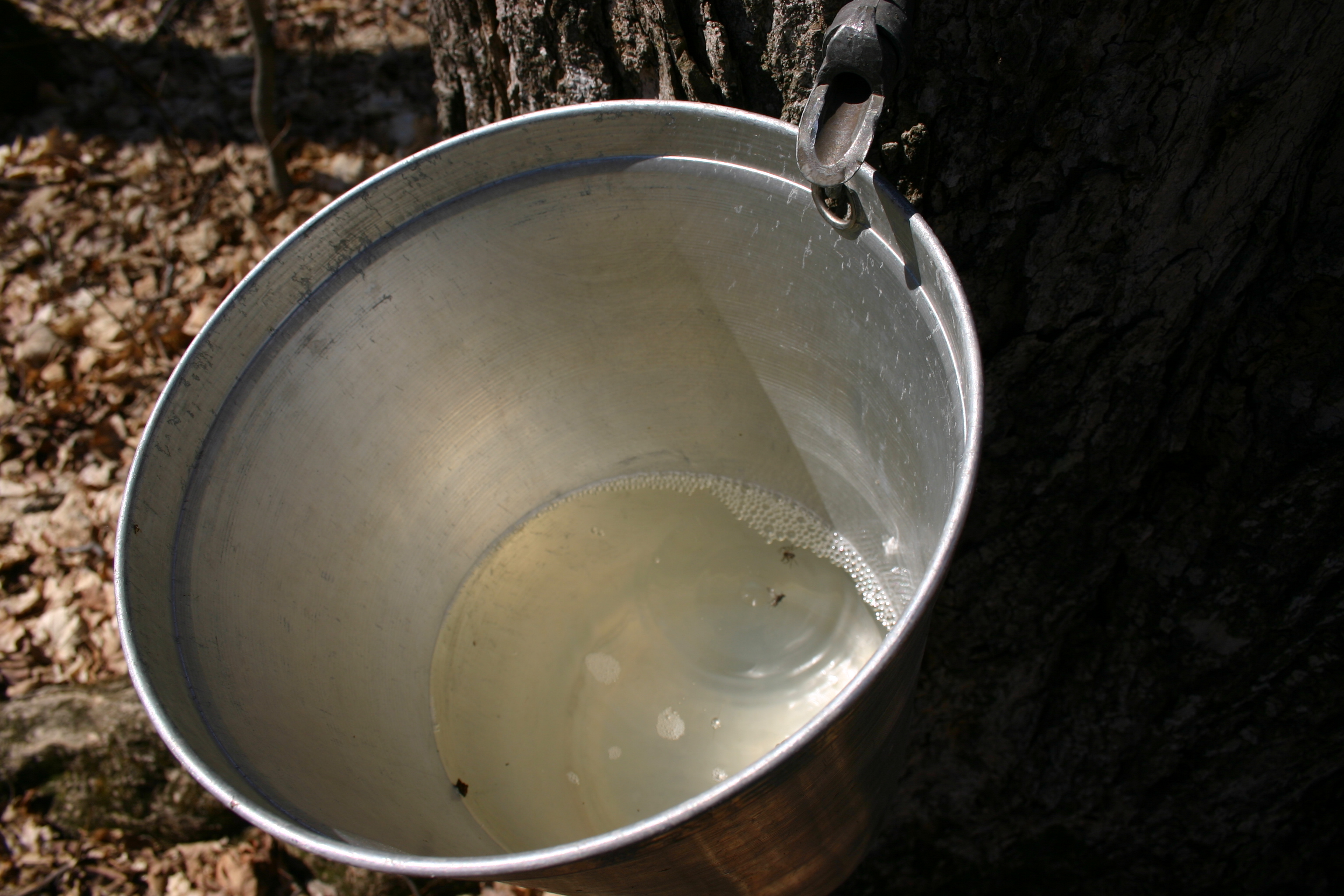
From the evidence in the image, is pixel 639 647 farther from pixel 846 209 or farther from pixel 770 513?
pixel 846 209

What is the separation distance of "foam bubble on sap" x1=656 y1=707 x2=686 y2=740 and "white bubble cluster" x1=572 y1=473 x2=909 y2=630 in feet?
1.05

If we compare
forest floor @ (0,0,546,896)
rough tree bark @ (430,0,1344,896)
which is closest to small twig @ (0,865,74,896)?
forest floor @ (0,0,546,896)

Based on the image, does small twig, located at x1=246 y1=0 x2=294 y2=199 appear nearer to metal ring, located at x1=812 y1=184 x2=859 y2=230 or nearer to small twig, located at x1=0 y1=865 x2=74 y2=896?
small twig, located at x1=0 y1=865 x2=74 y2=896

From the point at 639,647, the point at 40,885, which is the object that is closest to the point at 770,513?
the point at 639,647

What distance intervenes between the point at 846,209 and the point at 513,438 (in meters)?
0.69

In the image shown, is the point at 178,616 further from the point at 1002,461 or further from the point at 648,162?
the point at 1002,461

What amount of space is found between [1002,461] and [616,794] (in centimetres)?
70

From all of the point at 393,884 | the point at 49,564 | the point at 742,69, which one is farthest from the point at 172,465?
the point at 49,564

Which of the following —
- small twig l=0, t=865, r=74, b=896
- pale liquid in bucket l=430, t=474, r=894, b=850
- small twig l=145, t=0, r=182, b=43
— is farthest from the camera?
small twig l=145, t=0, r=182, b=43

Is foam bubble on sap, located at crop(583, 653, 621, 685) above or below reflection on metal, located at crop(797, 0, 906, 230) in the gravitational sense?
below

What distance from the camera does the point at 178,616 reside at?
Result: 0.82m

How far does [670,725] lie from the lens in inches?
50.6

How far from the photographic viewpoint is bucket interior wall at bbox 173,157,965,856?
845 mm

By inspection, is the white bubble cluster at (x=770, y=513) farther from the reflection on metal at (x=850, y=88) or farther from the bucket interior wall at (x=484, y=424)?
the reflection on metal at (x=850, y=88)
